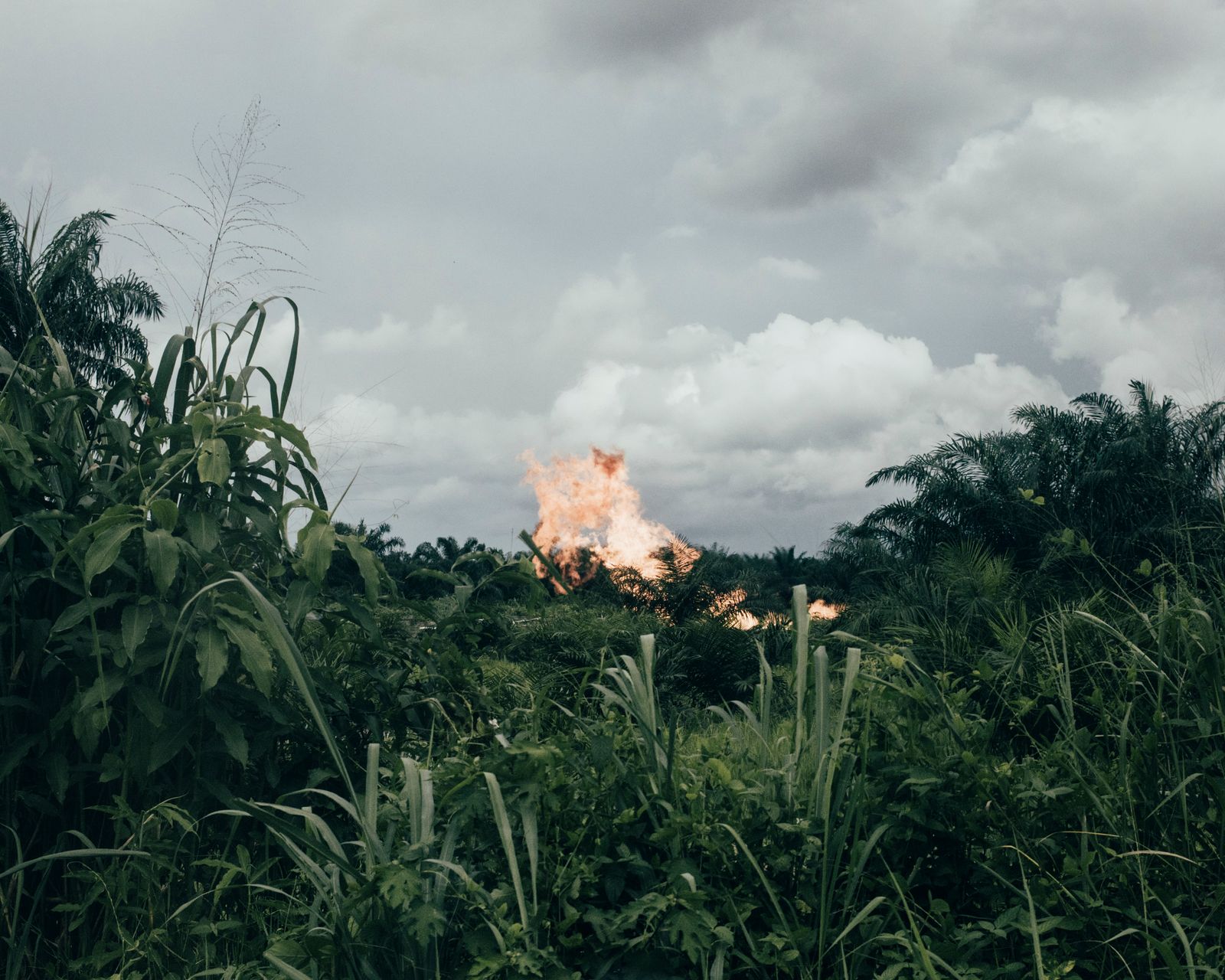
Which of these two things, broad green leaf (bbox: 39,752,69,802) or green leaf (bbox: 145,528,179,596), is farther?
broad green leaf (bbox: 39,752,69,802)

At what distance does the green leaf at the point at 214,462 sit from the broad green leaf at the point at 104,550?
0.18 meters

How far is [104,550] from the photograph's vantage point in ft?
6.64

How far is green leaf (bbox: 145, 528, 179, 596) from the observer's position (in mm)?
2012

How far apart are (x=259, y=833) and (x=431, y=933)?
0.94 meters

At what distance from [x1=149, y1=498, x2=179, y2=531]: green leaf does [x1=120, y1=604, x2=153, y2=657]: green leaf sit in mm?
202

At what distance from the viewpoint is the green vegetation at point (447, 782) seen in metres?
1.81

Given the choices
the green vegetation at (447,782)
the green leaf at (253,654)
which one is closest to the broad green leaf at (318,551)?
the green vegetation at (447,782)

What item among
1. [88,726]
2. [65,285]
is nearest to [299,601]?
[88,726]

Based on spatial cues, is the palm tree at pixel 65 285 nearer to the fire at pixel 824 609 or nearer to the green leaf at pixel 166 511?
the green leaf at pixel 166 511

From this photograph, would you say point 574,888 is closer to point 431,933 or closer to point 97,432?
point 431,933

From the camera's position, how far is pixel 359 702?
8.46 feet

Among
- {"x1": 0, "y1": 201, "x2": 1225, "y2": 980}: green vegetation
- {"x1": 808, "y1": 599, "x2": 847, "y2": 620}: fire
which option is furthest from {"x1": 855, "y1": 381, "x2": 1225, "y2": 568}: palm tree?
{"x1": 0, "y1": 201, "x2": 1225, "y2": 980}: green vegetation

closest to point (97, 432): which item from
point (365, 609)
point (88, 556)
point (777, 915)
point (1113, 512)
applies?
point (88, 556)

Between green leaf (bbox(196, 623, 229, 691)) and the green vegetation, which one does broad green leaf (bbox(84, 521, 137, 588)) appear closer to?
the green vegetation
